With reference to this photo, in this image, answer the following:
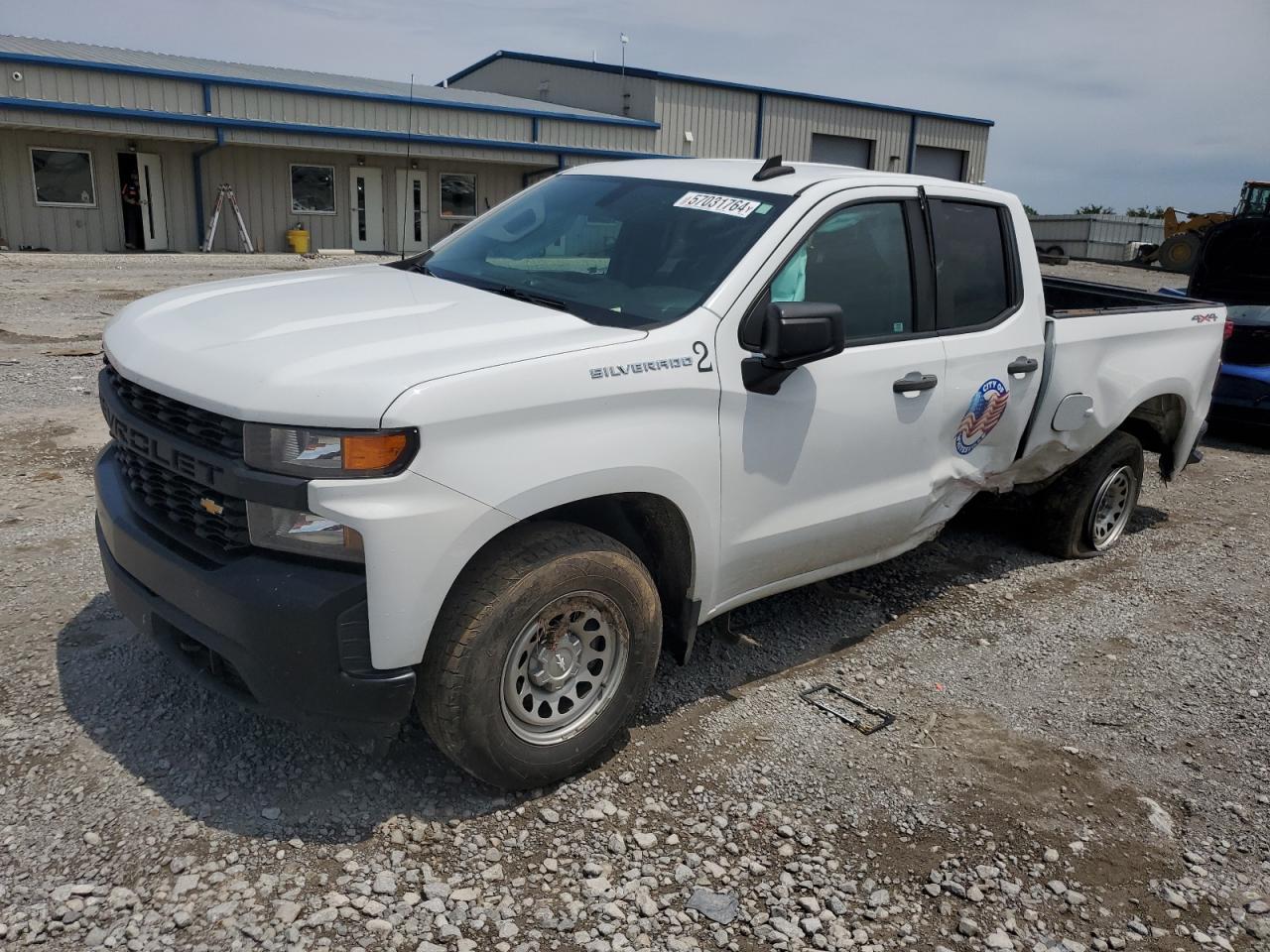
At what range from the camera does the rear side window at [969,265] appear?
4508 millimetres

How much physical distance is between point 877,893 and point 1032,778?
992mm

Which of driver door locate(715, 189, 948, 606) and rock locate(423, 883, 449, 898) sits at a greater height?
driver door locate(715, 189, 948, 606)

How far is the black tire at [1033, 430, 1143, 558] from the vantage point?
19.0ft

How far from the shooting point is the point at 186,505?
3150 millimetres

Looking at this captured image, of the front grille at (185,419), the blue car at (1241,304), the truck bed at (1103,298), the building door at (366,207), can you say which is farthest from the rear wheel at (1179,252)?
the front grille at (185,419)

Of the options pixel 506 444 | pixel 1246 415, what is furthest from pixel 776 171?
pixel 1246 415

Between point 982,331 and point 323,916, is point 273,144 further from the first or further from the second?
point 323,916

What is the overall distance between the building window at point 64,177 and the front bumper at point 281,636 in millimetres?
24016

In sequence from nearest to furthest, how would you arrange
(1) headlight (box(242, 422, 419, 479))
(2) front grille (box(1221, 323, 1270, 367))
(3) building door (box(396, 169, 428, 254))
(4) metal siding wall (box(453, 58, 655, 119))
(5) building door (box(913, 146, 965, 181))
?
(1) headlight (box(242, 422, 419, 479)), (2) front grille (box(1221, 323, 1270, 367)), (3) building door (box(396, 169, 428, 254)), (4) metal siding wall (box(453, 58, 655, 119)), (5) building door (box(913, 146, 965, 181))

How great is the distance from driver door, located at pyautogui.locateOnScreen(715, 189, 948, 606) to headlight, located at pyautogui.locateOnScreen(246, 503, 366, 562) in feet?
4.38

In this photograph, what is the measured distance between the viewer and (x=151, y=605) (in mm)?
3205

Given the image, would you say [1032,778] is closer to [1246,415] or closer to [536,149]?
[1246,415]

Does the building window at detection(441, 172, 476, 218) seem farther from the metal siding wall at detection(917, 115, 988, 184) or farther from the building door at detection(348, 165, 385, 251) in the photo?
the metal siding wall at detection(917, 115, 988, 184)

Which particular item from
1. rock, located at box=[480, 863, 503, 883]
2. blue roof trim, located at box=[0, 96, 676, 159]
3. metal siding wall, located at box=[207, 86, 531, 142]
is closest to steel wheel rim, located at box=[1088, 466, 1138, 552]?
rock, located at box=[480, 863, 503, 883]
